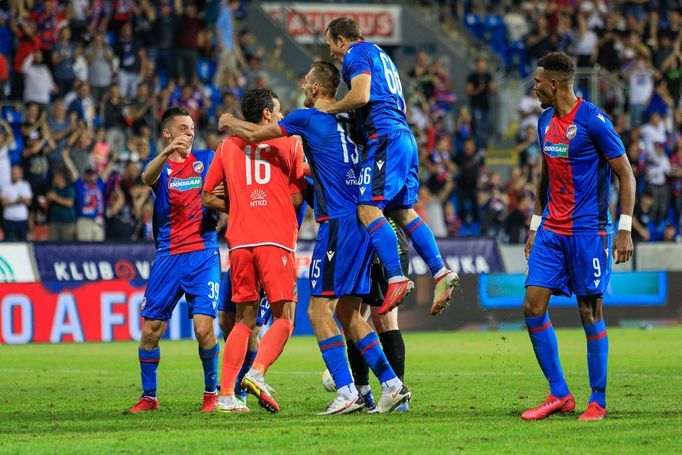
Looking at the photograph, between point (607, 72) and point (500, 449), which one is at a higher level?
point (607, 72)

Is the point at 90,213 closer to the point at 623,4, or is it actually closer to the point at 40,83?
the point at 40,83

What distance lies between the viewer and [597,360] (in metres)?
8.97

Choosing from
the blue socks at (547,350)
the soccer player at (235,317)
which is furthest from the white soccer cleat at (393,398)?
the soccer player at (235,317)

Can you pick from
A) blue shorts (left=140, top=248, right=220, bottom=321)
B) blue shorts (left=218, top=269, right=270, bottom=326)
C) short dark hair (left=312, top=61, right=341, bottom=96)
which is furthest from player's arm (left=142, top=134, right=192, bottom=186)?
short dark hair (left=312, top=61, right=341, bottom=96)

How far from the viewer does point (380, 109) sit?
9.42 m

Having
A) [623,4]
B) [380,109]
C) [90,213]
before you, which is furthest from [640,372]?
[623,4]

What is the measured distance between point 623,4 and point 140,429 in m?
26.1

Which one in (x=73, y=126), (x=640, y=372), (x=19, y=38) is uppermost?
(x=19, y=38)

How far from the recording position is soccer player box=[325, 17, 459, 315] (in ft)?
30.1

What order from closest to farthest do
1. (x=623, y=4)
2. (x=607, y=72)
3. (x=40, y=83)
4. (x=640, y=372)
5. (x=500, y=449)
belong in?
(x=500, y=449) → (x=640, y=372) → (x=40, y=83) → (x=607, y=72) → (x=623, y=4)

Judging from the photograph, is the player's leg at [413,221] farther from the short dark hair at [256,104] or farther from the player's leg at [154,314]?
the player's leg at [154,314]

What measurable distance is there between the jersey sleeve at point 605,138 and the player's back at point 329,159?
1.72 meters

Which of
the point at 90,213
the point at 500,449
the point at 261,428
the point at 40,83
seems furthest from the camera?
the point at 40,83

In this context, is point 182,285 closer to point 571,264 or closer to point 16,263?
point 571,264
